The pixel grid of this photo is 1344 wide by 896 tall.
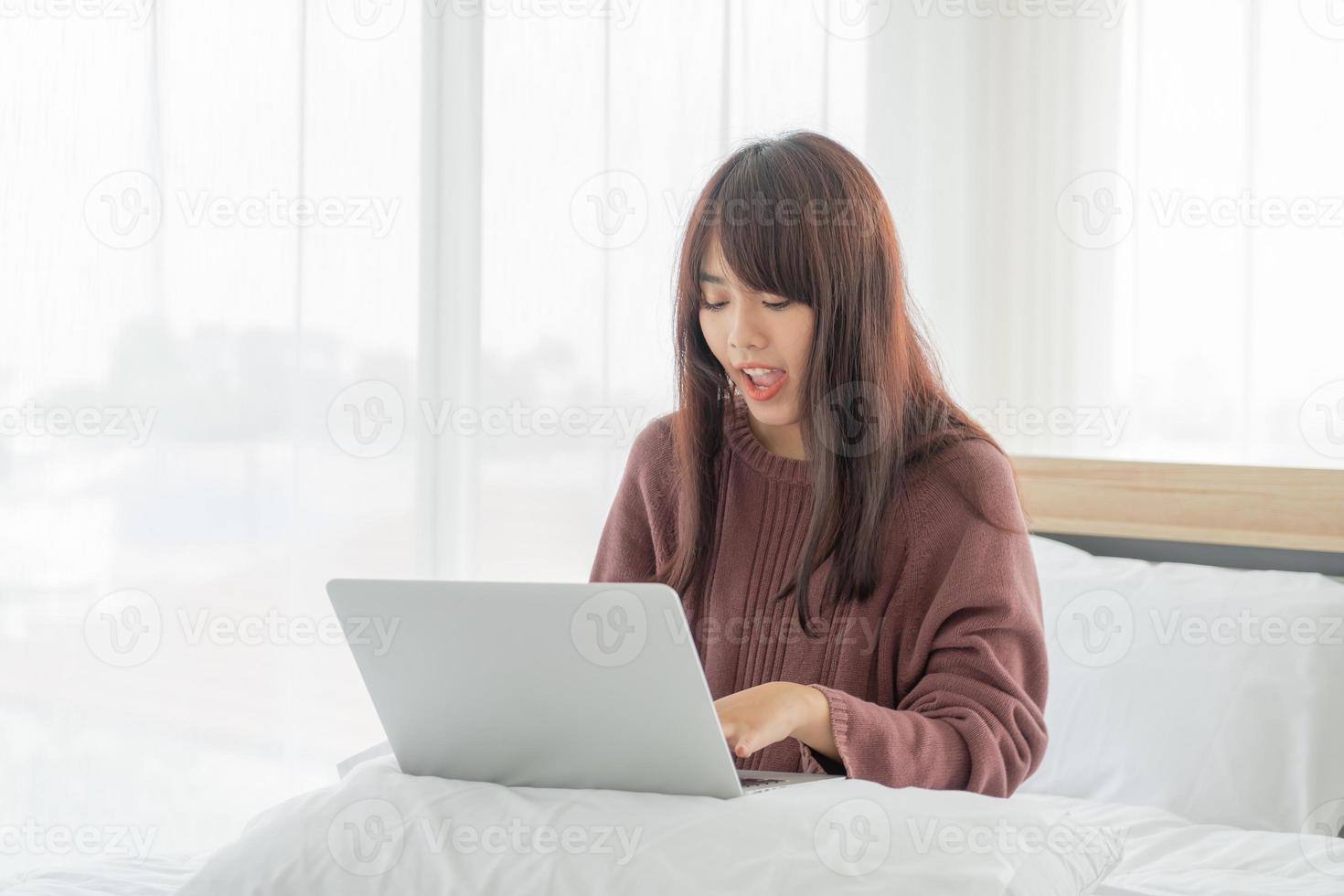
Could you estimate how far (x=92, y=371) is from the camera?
1.76 metres

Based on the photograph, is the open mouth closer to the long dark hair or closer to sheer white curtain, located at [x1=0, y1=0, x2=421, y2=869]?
the long dark hair

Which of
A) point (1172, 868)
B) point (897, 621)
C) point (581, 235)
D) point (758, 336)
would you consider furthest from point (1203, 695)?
point (581, 235)

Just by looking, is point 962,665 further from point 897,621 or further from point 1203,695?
point 1203,695

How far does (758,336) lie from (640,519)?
0.32 m

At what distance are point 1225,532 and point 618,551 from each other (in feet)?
3.15

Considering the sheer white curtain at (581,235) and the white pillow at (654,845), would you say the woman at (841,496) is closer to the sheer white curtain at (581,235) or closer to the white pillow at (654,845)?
the white pillow at (654,845)

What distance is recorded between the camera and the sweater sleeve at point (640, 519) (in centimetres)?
154

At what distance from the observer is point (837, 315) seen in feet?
4.47

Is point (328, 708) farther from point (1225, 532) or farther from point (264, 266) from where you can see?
point (1225, 532)

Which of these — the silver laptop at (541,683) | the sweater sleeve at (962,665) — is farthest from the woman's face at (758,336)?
the silver laptop at (541,683)

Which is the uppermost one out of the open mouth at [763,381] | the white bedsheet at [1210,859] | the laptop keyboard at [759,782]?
the open mouth at [763,381]

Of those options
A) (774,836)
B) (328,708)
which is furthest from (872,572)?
(328,708)

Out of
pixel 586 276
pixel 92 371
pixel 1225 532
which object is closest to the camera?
pixel 92 371

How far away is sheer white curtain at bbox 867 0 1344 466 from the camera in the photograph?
2160 mm
